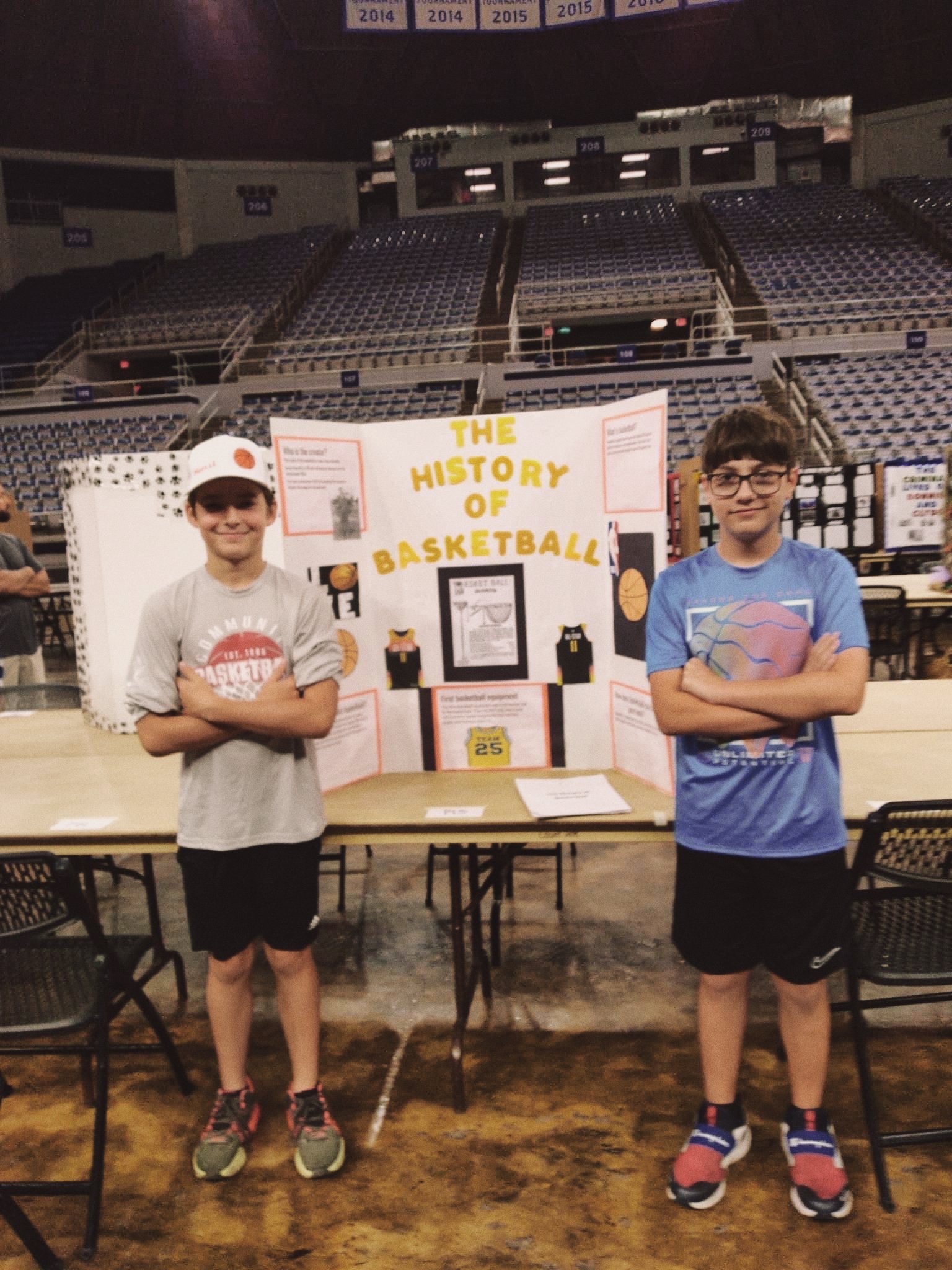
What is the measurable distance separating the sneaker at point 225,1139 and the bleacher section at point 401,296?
13.5m

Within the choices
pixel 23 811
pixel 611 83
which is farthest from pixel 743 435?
pixel 611 83

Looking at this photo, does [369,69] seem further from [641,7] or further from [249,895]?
[249,895]

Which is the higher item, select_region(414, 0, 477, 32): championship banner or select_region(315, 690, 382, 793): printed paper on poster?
select_region(414, 0, 477, 32): championship banner

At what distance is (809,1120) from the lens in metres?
1.81

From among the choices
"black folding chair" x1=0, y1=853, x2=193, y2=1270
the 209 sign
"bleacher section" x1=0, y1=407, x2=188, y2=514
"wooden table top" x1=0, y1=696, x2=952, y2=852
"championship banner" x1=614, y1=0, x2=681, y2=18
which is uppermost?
"championship banner" x1=614, y1=0, x2=681, y2=18

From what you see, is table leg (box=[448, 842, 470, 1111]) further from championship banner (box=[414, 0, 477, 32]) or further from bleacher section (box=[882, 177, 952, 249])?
bleacher section (box=[882, 177, 952, 249])

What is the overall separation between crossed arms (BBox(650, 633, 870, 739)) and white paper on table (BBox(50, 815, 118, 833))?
140cm

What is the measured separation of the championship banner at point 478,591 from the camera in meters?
2.27

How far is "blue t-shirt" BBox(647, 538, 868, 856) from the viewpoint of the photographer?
5.48ft

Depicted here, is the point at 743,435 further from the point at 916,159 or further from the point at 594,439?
the point at 916,159

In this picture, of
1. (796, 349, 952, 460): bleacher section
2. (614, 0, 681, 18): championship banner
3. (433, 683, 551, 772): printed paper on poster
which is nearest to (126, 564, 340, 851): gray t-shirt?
(433, 683, 551, 772): printed paper on poster

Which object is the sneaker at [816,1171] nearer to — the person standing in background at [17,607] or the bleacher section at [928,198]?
the person standing in background at [17,607]

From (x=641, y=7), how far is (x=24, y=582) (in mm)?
14867

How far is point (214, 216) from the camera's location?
2023cm
